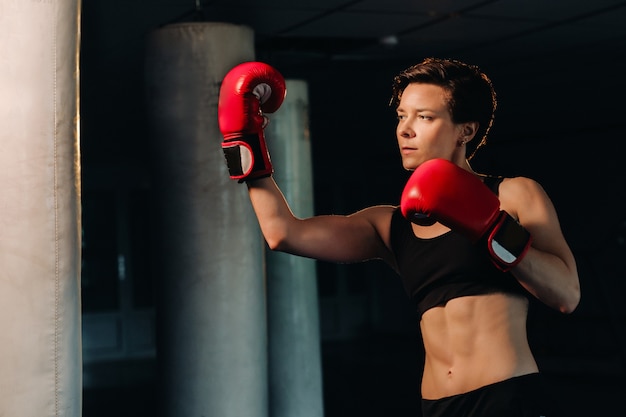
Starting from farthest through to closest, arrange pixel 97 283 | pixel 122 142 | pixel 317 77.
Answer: pixel 97 283, pixel 122 142, pixel 317 77

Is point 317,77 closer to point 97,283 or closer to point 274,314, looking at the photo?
point 274,314

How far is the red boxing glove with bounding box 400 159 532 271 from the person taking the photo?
5.49 feet

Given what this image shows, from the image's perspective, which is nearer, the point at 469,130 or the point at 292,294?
the point at 469,130

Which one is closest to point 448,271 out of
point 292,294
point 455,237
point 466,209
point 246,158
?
point 455,237

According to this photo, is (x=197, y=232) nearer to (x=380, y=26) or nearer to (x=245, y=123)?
(x=380, y=26)

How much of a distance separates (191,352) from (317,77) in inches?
126

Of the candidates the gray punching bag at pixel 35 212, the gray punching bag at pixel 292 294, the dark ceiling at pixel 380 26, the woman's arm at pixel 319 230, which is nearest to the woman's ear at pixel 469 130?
the woman's arm at pixel 319 230

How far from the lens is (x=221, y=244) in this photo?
3.92 metres

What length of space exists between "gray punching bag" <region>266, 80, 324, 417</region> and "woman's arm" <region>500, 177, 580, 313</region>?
3.46 meters

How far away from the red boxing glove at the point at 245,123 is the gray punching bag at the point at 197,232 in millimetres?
1822

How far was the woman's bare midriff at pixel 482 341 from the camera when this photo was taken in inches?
72.9

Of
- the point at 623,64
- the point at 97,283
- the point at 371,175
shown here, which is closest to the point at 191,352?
the point at 623,64

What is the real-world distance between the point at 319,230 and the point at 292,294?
338 cm

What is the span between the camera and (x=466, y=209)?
171 centimetres
